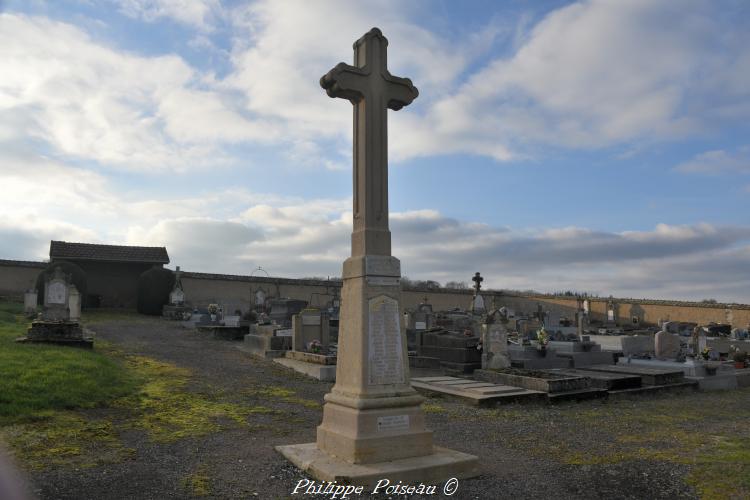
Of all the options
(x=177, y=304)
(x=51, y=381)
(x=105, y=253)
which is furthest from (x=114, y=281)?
(x=51, y=381)

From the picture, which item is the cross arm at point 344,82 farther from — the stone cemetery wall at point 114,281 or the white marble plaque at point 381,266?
the stone cemetery wall at point 114,281

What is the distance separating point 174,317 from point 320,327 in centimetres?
1301

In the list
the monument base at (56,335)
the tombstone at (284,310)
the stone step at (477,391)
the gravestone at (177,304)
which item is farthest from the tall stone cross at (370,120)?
the gravestone at (177,304)

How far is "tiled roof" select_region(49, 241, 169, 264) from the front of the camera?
29.4m

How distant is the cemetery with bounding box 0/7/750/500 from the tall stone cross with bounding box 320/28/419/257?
21 millimetres

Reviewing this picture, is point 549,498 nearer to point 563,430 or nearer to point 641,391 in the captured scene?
point 563,430

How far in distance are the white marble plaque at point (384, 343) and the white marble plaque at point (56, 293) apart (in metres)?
14.7

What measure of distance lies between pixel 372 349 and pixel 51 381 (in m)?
5.26

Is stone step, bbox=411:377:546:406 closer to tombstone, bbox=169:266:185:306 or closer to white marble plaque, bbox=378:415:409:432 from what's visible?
white marble plaque, bbox=378:415:409:432

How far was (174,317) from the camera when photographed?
25.2 m

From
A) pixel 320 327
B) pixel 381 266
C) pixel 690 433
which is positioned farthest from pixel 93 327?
pixel 690 433

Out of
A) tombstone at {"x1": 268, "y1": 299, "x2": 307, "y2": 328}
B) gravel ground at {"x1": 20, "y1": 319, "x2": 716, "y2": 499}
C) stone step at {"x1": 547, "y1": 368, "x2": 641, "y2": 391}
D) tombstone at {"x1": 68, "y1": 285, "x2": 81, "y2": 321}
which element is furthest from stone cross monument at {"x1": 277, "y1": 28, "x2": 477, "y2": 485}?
tombstone at {"x1": 68, "y1": 285, "x2": 81, "y2": 321}

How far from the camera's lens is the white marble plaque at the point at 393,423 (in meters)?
5.32

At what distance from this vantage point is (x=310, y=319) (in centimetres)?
1448
